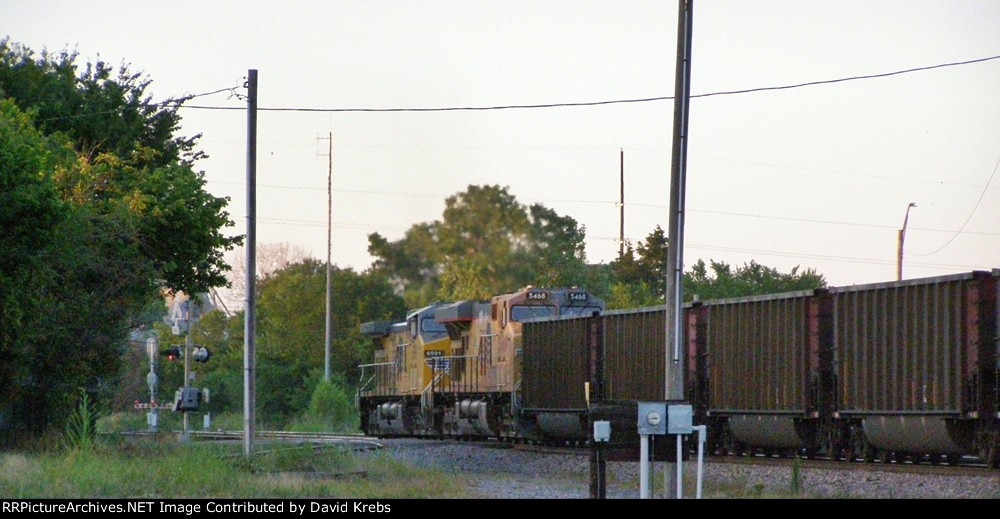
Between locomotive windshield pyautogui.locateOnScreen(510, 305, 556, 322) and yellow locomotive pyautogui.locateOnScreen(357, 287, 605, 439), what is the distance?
25mm

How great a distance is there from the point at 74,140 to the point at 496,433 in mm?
12938

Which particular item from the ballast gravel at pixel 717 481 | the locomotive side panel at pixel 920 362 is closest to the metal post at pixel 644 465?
the ballast gravel at pixel 717 481

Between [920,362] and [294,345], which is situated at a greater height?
[920,362]

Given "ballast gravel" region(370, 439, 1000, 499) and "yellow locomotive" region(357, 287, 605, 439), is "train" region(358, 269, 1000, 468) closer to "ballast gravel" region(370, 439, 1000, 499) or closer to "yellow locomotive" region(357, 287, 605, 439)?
"yellow locomotive" region(357, 287, 605, 439)

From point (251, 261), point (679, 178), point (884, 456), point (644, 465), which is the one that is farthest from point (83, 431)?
point (884, 456)

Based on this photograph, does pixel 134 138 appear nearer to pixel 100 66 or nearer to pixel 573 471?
pixel 100 66

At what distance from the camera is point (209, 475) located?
50.8 ft

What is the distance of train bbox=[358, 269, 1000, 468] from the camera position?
16.0 metres

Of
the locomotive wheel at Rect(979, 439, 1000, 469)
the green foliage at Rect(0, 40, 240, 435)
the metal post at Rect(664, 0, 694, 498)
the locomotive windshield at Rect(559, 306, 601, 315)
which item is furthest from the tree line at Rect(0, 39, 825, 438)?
the locomotive wheel at Rect(979, 439, 1000, 469)

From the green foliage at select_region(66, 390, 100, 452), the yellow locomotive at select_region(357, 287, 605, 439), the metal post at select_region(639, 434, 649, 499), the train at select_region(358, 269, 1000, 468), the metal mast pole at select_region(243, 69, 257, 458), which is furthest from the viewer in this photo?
the yellow locomotive at select_region(357, 287, 605, 439)

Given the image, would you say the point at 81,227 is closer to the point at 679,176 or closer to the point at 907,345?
the point at 679,176

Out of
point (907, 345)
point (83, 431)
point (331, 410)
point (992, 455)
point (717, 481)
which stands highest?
point (907, 345)

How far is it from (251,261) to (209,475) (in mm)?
6291

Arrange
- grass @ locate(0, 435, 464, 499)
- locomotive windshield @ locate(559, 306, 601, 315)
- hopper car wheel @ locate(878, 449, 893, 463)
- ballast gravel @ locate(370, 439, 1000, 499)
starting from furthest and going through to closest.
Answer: locomotive windshield @ locate(559, 306, 601, 315) < hopper car wheel @ locate(878, 449, 893, 463) < ballast gravel @ locate(370, 439, 1000, 499) < grass @ locate(0, 435, 464, 499)
